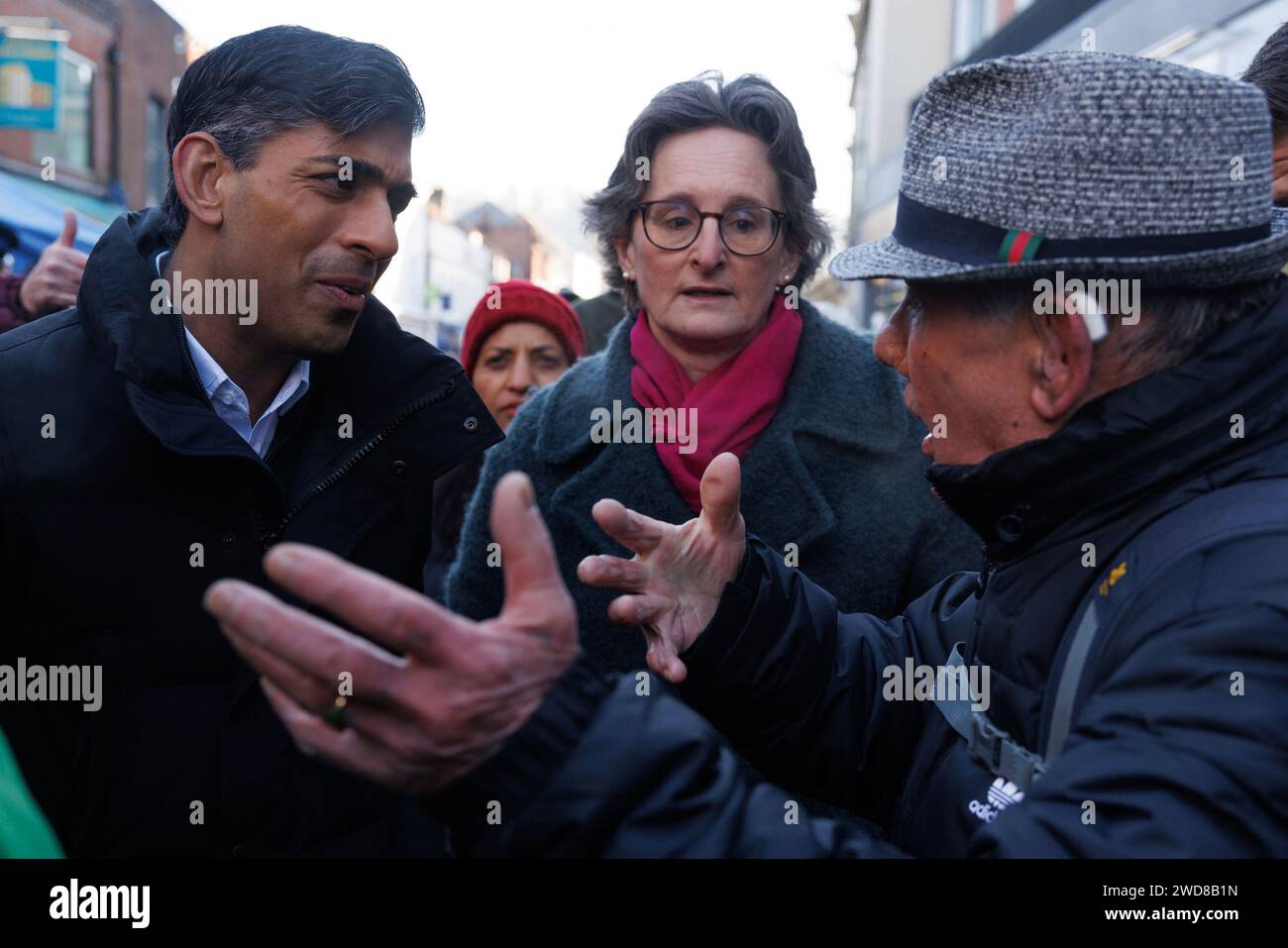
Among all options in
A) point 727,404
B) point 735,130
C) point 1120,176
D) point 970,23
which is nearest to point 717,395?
point 727,404

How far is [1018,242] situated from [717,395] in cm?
144

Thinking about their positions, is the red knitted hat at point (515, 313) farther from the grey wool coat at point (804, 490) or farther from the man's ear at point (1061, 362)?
the man's ear at point (1061, 362)

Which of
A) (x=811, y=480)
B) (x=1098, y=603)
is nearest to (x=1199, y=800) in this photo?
(x=1098, y=603)

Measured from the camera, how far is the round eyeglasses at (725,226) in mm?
2961

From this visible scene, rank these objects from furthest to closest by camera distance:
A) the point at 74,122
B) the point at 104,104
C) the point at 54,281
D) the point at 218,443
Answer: the point at 104,104 < the point at 74,122 < the point at 54,281 < the point at 218,443

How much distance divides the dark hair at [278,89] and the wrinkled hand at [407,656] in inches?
67.1

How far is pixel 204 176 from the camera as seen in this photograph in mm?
2506

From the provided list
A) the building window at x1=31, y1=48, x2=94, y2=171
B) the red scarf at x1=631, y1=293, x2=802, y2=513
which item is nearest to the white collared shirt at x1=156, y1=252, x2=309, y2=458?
the red scarf at x1=631, y1=293, x2=802, y2=513

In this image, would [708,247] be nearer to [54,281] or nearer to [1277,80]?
[1277,80]

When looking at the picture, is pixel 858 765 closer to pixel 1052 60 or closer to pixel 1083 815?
pixel 1083 815

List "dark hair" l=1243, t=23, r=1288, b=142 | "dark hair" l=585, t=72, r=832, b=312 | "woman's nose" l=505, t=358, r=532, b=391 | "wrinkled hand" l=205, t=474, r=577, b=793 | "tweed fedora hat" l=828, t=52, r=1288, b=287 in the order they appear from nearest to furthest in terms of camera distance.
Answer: "wrinkled hand" l=205, t=474, r=577, b=793 → "tweed fedora hat" l=828, t=52, r=1288, b=287 → "dark hair" l=1243, t=23, r=1288, b=142 → "dark hair" l=585, t=72, r=832, b=312 → "woman's nose" l=505, t=358, r=532, b=391

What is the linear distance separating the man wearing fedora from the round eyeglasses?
1081mm

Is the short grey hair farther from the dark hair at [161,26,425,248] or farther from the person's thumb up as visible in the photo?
the person's thumb up

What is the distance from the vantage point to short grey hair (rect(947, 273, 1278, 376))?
4.78 feet
